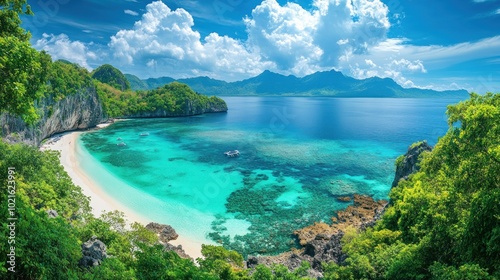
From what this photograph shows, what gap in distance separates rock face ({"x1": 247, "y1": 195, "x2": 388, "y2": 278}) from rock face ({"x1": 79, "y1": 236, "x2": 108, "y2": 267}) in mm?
11669

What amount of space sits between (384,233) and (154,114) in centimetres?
11990

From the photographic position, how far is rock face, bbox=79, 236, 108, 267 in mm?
13008

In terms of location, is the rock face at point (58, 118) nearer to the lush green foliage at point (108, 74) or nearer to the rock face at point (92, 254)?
the rock face at point (92, 254)

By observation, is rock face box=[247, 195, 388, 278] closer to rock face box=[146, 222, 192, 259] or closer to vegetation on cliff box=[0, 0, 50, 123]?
rock face box=[146, 222, 192, 259]

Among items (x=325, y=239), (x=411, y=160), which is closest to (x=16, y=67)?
(x=325, y=239)

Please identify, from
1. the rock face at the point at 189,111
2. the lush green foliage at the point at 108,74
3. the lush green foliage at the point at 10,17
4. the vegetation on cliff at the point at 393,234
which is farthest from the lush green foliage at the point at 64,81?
the lush green foliage at the point at 108,74

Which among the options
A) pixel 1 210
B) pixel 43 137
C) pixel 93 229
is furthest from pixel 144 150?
pixel 1 210

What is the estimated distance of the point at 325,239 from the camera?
26156mm

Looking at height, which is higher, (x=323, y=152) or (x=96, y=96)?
(x=96, y=96)

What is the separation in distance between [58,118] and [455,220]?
7899cm

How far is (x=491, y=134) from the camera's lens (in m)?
11.4

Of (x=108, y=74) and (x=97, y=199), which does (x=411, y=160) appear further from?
(x=108, y=74)

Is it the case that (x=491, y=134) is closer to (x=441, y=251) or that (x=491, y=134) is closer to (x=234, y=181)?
(x=441, y=251)

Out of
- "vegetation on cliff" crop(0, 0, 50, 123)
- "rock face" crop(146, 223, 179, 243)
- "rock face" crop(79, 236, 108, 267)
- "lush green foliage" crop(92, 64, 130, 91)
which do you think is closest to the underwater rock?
"rock face" crop(146, 223, 179, 243)
